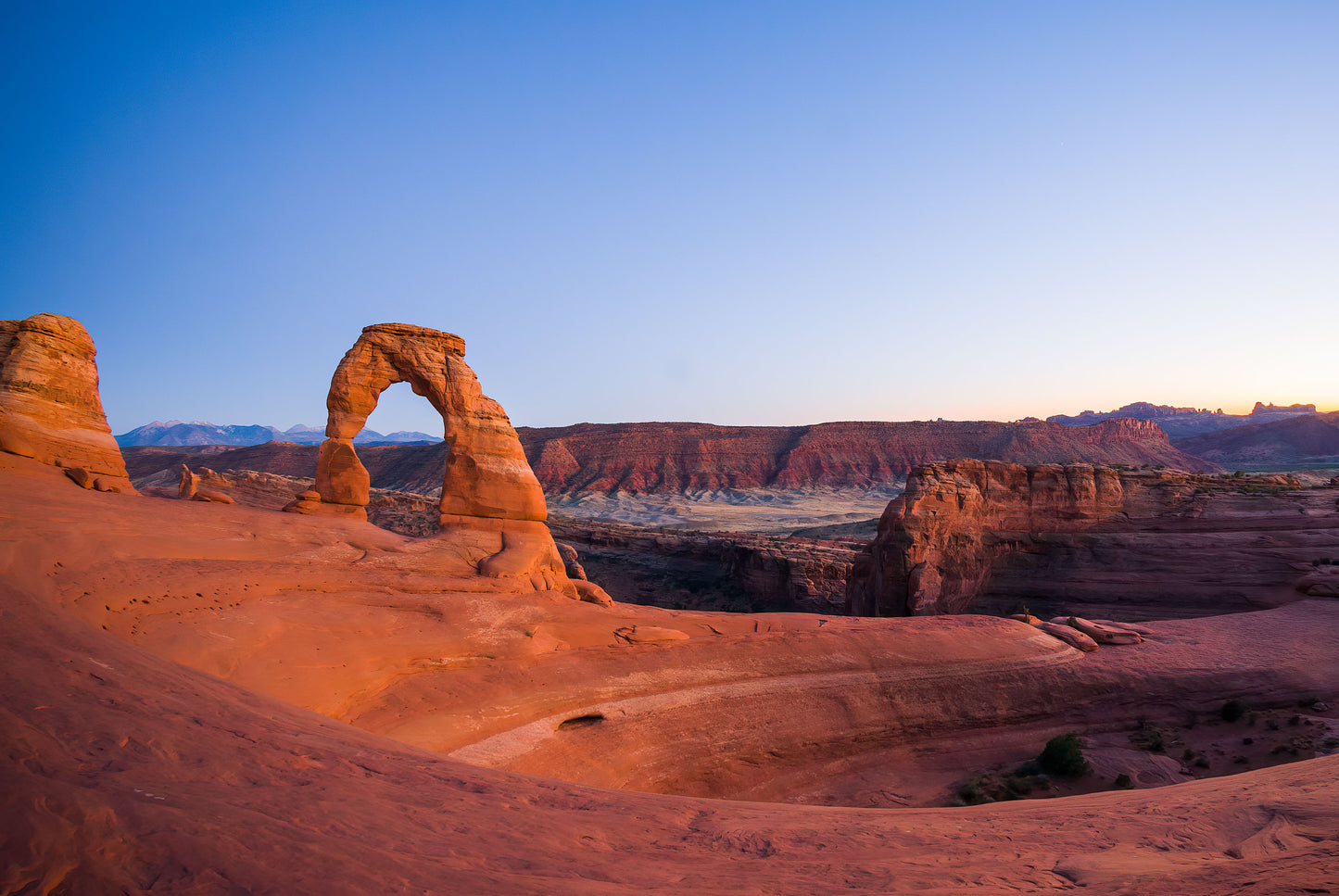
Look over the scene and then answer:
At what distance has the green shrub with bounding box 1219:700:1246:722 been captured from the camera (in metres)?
12.7

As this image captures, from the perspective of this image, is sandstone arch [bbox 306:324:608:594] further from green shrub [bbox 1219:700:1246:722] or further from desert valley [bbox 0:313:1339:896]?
green shrub [bbox 1219:700:1246:722]

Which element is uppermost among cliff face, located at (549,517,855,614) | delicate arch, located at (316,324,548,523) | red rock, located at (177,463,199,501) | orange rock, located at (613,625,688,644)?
delicate arch, located at (316,324,548,523)

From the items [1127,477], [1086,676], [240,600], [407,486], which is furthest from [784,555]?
[407,486]

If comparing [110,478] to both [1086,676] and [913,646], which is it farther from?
[1086,676]

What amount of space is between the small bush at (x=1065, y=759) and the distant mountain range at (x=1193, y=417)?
439ft

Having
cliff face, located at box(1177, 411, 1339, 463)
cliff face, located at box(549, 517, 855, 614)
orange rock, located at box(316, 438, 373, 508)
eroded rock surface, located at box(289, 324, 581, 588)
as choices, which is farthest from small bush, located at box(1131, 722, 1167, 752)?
cliff face, located at box(1177, 411, 1339, 463)

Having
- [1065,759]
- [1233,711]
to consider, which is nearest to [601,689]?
[1065,759]

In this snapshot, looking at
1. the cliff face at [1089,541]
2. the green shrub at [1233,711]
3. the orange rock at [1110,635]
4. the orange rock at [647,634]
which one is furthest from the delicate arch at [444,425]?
the green shrub at [1233,711]

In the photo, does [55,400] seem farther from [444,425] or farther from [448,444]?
[448,444]

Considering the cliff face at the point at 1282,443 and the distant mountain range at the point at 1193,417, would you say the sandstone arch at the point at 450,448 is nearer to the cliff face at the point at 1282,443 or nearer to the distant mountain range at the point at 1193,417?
the cliff face at the point at 1282,443

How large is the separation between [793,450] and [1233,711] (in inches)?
2901

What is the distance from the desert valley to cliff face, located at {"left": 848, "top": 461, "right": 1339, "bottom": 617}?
9 cm

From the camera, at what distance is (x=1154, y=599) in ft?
62.6

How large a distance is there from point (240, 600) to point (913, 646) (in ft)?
37.4
